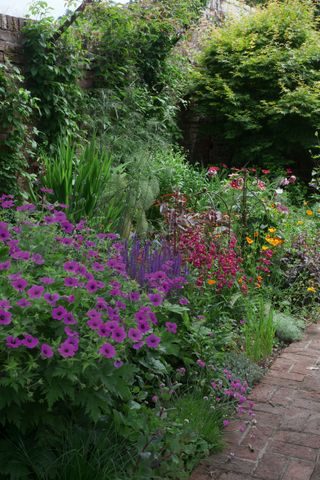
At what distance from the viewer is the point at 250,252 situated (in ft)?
18.8

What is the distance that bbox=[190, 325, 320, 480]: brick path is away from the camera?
9.50 ft

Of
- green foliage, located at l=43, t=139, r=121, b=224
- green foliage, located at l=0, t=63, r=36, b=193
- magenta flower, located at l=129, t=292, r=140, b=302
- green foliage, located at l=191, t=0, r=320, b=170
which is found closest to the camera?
magenta flower, located at l=129, t=292, r=140, b=302

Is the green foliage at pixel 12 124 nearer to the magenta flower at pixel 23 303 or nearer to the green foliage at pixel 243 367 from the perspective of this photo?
A: the green foliage at pixel 243 367

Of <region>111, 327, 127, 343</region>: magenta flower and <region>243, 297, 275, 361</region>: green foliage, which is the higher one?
<region>111, 327, 127, 343</region>: magenta flower

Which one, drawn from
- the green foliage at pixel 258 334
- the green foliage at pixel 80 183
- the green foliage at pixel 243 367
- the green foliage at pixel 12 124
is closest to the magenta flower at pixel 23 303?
the green foliage at pixel 243 367

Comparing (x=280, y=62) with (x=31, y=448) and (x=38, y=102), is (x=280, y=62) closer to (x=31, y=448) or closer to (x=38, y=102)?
(x=38, y=102)

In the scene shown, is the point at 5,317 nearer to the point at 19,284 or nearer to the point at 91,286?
the point at 19,284

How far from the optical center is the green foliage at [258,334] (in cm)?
420

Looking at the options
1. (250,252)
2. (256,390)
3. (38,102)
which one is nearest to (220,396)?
(256,390)

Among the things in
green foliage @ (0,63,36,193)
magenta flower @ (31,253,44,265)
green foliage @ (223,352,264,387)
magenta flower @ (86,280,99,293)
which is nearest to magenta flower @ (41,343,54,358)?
magenta flower @ (86,280,99,293)

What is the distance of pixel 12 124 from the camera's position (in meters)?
6.14

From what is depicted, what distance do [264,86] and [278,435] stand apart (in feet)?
24.3

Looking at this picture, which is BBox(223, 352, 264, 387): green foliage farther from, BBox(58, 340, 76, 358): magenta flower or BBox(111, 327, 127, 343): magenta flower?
BBox(58, 340, 76, 358): magenta flower

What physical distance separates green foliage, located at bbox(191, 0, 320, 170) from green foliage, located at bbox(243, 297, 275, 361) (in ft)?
17.7
